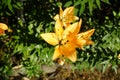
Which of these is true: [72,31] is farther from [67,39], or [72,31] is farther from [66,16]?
[66,16]

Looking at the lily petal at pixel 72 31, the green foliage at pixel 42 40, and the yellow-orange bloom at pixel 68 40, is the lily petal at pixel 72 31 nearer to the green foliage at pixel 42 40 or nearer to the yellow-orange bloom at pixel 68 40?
the yellow-orange bloom at pixel 68 40

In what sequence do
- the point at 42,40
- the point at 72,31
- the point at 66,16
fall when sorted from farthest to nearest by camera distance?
the point at 42,40
the point at 66,16
the point at 72,31

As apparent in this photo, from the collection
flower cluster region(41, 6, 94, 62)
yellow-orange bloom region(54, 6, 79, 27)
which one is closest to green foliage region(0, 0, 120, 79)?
yellow-orange bloom region(54, 6, 79, 27)

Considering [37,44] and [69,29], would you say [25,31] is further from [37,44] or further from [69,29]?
[69,29]

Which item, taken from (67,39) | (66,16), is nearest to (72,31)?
(67,39)

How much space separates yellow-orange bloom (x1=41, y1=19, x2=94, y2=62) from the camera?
203cm

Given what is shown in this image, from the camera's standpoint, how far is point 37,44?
3410 millimetres

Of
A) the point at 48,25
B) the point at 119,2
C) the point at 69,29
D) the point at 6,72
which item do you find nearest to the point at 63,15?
the point at 69,29

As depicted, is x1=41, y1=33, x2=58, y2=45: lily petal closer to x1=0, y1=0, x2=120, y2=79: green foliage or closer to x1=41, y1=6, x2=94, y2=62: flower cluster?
x1=41, y1=6, x2=94, y2=62: flower cluster

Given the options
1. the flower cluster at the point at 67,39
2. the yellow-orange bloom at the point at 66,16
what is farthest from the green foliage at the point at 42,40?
the flower cluster at the point at 67,39

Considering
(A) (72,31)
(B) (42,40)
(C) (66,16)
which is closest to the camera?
(A) (72,31)

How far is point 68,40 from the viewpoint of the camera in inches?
81.3

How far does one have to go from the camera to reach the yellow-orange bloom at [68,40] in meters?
2.03

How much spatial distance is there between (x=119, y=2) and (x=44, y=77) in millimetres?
1374
